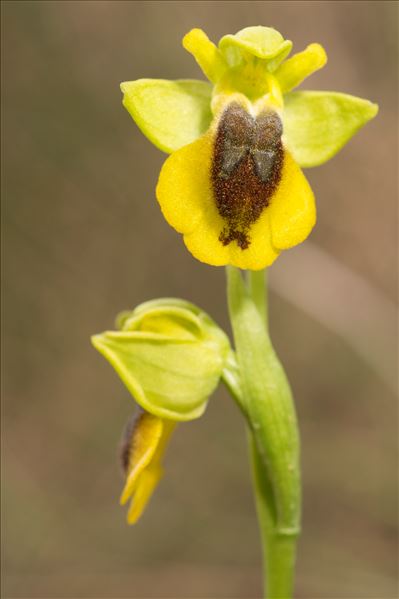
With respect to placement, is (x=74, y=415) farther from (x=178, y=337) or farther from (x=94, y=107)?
(x=178, y=337)

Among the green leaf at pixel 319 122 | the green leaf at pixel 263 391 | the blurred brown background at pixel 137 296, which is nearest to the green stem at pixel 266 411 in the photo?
the green leaf at pixel 263 391

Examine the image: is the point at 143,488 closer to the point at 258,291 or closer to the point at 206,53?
the point at 258,291

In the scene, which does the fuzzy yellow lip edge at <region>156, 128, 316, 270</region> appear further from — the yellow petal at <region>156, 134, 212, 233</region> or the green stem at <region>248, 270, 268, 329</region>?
the green stem at <region>248, 270, 268, 329</region>

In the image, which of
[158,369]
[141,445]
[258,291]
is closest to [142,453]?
[141,445]

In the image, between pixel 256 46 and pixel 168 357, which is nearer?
pixel 256 46

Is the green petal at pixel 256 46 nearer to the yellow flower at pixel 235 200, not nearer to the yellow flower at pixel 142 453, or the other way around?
the yellow flower at pixel 235 200

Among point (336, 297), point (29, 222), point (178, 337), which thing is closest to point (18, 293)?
point (29, 222)
